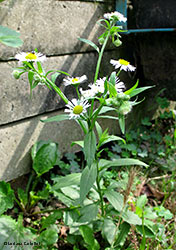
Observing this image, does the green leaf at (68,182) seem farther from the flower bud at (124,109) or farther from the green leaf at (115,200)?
the flower bud at (124,109)

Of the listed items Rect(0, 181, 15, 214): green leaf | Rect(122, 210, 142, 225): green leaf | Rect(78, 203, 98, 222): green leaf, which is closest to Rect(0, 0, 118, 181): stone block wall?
Rect(0, 181, 15, 214): green leaf

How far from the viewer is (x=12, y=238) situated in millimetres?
1291

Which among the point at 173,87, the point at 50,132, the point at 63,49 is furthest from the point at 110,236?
the point at 173,87

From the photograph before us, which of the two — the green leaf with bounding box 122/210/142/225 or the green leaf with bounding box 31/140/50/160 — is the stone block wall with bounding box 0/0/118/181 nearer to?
the green leaf with bounding box 31/140/50/160

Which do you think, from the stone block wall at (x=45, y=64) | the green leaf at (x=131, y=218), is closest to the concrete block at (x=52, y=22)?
the stone block wall at (x=45, y=64)

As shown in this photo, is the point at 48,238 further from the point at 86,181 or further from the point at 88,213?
the point at 86,181

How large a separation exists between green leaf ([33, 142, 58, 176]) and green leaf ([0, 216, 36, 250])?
0.36 metres

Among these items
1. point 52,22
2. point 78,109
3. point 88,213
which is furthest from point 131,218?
point 52,22

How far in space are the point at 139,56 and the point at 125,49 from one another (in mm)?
153

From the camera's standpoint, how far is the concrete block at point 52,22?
1.50 metres

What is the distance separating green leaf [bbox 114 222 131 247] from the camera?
1.32 m

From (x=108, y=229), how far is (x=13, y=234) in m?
0.44

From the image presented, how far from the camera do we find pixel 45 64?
1687 mm

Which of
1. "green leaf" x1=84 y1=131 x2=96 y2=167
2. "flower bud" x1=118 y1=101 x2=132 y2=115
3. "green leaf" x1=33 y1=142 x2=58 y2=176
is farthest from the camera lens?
"green leaf" x1=33 y1=142 x2=58 y2=176
